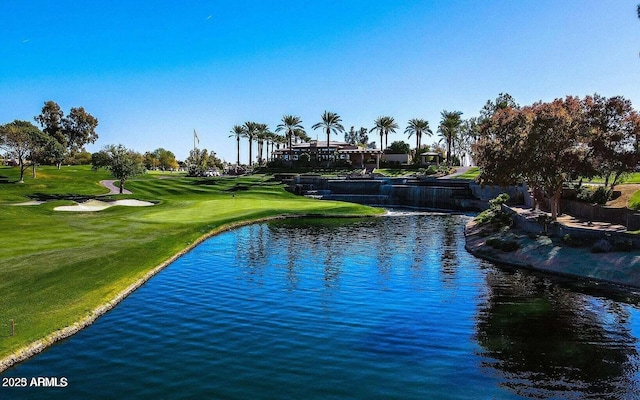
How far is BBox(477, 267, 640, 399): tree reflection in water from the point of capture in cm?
1481

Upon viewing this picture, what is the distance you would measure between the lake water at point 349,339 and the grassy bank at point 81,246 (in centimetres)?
155

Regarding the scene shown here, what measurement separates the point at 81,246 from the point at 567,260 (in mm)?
35041

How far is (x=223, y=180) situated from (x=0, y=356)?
9715 cm

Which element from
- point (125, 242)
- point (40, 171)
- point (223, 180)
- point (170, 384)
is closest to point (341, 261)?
point (125, 242)

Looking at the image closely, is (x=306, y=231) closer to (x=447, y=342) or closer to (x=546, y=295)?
(x=546, y=295)

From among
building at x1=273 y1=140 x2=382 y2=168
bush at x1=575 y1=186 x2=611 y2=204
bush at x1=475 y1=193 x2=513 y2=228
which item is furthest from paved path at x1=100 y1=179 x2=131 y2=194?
bush at x1=575 y1=186 x2=611 y2=204

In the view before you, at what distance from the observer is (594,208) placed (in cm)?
4041

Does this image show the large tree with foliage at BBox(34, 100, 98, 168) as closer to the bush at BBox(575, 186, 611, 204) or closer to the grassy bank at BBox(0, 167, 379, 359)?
the grassy bank at BBox(0, 167, 379, 359)

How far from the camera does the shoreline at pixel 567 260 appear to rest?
28.1 meters

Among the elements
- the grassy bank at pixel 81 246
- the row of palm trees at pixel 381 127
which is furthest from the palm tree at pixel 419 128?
the grassy bank at pixel 81 246

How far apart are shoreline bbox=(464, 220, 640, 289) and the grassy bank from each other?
86.5ft

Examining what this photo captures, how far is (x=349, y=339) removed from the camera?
18359 mm

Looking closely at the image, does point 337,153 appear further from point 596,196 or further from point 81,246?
point 81,246

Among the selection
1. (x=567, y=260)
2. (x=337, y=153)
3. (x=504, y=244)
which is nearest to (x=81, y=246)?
(x=504, y=244)
